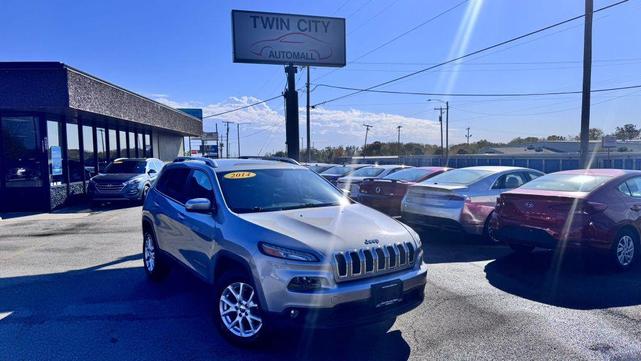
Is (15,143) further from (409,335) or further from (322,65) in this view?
(409,335)

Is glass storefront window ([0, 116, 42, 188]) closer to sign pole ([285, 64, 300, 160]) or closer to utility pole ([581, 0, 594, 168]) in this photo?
sign pole ([285, 64, 300, 160])

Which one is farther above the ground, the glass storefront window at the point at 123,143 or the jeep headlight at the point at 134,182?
the glass storefront window at the point at 123,143

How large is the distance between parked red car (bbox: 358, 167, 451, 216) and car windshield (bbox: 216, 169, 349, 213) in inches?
210

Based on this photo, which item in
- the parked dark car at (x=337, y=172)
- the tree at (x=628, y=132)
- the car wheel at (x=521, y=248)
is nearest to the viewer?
the car wheel at (x=521, y=248)

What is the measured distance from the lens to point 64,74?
13.3 m

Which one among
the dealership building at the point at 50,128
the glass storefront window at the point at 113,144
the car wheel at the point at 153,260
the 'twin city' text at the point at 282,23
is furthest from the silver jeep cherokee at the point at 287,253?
the glass storefront window at the point at 113,144

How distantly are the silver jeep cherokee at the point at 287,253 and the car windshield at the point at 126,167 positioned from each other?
1256 cm

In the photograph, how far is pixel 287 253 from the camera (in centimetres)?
370

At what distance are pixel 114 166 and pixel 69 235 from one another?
7.18 m

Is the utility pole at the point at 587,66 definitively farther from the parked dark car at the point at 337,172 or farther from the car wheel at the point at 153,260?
the car wheel at the point at 153,260

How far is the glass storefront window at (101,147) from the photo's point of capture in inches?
780

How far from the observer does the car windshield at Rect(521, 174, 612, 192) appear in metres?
6.76

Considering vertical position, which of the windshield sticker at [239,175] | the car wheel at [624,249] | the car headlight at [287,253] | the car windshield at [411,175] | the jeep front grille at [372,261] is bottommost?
the car wheel at [624,249]

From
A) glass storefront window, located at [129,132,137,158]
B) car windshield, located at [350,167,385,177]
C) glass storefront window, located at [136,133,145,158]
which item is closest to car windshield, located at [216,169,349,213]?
car windshield, located at [350,167,385,177]
